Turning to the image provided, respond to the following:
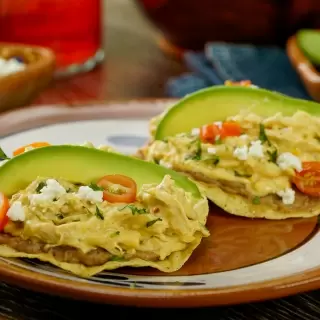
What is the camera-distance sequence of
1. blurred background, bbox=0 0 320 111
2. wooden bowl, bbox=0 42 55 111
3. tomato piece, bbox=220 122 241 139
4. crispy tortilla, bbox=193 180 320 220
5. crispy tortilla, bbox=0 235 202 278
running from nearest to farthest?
crispy tortilla, bbox=0 235 202 278
crispy tortilla, bbox=193 180 320 220
tomato piece, bbox=220 122 241 139
wooden bowl, bbox=0 42 55 111
blurred background, bbox=0 0 320 111

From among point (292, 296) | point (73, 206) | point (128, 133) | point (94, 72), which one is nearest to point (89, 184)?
point (73, 206)

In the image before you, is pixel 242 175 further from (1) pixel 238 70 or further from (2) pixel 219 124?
(1) pixel 238 70

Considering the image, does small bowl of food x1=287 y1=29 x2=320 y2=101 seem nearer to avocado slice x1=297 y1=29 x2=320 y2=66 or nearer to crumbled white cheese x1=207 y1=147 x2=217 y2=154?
avocado slice x1=297 y1=29 x2=320 y2=66

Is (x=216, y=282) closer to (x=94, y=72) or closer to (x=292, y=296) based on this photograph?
(x=292, y=296)

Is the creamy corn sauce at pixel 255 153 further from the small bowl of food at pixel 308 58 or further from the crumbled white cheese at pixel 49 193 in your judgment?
the small bowl of food at pixel 308 58

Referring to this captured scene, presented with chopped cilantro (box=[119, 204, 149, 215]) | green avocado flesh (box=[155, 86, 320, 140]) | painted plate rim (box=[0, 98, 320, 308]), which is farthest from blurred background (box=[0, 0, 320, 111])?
painted plate rim (box=[0, 98, 320, 308])
